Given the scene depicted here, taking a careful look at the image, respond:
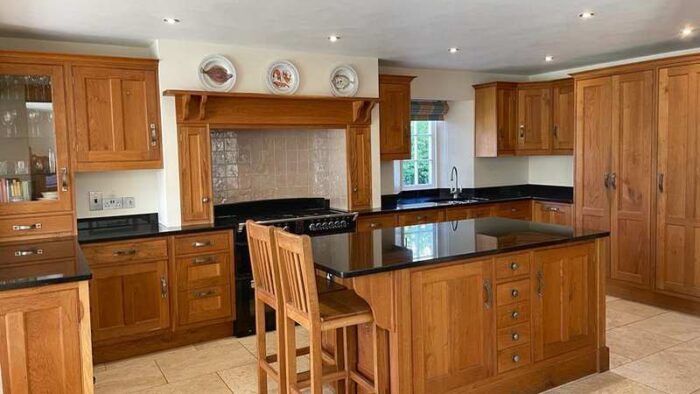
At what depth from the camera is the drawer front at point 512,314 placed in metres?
3.02

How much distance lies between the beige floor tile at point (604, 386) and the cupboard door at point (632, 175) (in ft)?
6.19

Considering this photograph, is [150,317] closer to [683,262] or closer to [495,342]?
[495,342]

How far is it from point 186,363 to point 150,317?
469 mm

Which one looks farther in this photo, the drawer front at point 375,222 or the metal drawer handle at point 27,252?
the drawer front at point 375,222

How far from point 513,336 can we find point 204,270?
2353mm

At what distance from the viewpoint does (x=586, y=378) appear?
3389 mm

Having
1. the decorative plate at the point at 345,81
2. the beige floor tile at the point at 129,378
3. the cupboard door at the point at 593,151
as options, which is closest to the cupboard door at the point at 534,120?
the cupboard door at the point at 593,151

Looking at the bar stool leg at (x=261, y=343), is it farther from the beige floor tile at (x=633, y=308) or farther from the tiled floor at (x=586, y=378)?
the beige floor tile at (x=633, y=308)

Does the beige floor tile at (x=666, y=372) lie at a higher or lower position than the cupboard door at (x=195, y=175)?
lower

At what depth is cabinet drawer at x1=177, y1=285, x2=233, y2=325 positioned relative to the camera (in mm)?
4156

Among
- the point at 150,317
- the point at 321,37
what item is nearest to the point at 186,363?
the point at 150,317

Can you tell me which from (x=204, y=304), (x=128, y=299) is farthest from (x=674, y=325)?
(x=128, y=299)

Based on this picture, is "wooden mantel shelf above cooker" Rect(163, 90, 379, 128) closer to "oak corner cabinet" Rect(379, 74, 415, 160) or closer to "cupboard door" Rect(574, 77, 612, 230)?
"oak corner cabinet" Rect(379, 74, 415, 160)

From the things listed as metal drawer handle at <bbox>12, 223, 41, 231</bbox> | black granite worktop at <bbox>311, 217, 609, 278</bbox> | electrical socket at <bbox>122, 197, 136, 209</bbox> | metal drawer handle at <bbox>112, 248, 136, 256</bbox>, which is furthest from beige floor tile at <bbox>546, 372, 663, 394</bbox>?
metal drawer handle at <bbox>12, 223, 41, 231</bbox>
